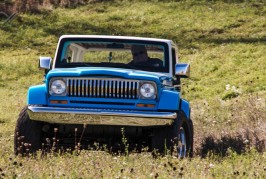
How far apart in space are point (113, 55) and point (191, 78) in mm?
9343

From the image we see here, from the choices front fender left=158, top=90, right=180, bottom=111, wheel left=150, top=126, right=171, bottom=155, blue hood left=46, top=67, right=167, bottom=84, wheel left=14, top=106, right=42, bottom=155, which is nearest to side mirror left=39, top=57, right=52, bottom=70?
blue hood left=46, top=67, right=167, bottom=84

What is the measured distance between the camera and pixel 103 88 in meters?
8.87

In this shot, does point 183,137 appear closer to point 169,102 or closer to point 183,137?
point 183,137

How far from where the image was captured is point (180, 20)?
26.6m

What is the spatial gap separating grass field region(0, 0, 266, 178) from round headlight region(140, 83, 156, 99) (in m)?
0.80

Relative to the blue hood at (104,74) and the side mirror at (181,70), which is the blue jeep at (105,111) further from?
the side mirror at (181,70)

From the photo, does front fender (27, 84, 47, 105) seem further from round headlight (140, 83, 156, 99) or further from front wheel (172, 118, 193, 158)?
front wheel (172, 118, 193, 158)

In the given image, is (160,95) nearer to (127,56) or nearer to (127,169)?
(127,56)

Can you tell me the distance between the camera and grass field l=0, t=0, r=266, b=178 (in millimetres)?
6961

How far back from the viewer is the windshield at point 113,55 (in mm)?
9930

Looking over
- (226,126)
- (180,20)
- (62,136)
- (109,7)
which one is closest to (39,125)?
(62,136)

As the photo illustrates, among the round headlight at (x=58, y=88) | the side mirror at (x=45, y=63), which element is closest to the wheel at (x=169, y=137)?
the round headlight at (x=58, y=88)

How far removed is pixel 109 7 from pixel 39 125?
20.7 meters

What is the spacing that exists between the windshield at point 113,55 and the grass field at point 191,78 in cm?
125
